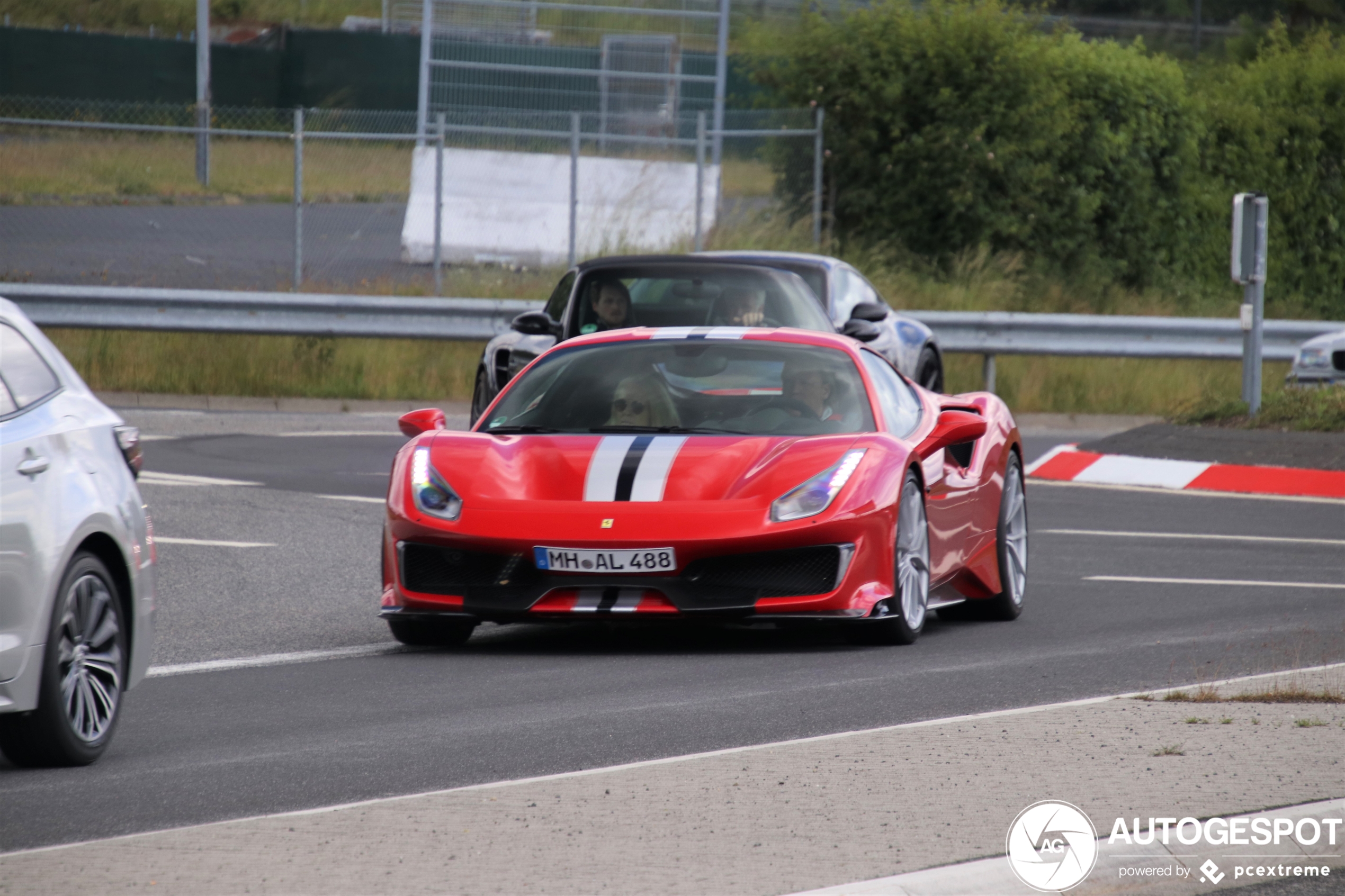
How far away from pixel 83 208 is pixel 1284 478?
17.2 meters

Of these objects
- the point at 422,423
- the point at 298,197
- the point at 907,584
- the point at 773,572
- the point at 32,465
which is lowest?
the point at 907,584

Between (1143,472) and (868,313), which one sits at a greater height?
(868,313)

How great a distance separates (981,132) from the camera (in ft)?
82.9

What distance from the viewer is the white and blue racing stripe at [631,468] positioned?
8242mm

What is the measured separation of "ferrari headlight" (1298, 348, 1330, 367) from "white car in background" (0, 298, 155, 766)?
44.7ft

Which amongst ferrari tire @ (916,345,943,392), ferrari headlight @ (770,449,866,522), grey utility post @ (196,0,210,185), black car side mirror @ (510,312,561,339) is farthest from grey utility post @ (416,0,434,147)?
ferrari headlight @ (770,449,866,522)

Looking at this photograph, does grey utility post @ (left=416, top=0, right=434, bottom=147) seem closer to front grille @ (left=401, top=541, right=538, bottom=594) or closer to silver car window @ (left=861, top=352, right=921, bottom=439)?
silver car window @ (left=861, top=352, right=921, bottom=439)

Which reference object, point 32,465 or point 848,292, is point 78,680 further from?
point 848,292

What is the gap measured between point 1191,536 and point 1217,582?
1883 millimetres

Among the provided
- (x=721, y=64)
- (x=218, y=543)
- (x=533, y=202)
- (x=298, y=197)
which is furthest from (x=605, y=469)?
(x=721, y=64)

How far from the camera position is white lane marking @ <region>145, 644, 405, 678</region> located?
8039 mm

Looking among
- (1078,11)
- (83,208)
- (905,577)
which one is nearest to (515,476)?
(905,577)

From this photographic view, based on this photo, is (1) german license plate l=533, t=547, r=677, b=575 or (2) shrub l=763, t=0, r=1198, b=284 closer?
(1) german license plate l=533, t=547, r=677, b=575

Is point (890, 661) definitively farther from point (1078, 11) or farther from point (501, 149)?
point (1078, 11)
